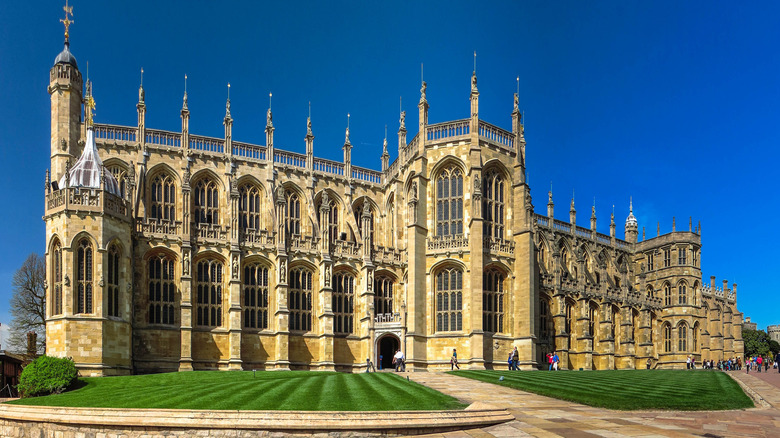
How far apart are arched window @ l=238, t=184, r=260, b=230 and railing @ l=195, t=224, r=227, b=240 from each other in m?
3.25

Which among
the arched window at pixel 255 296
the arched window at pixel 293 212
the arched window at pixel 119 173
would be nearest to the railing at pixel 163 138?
the arched window at pixel 119 173

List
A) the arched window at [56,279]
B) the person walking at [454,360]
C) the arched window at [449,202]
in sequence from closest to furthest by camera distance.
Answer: the arched window at [56,279], the person walking at [454,360], the arched window at [449,202]

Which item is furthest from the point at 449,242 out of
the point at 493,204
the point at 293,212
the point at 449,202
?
the point at 293,212

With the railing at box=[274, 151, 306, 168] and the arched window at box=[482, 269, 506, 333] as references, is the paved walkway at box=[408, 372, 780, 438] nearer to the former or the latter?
the arched window at box=[482, 269, 506, 333]

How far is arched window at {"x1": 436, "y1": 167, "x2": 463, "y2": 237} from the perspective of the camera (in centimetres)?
4794

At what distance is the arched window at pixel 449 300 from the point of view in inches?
1826

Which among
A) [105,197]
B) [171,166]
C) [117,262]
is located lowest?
[117,262]

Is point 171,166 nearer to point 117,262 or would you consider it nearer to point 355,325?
point 117,262

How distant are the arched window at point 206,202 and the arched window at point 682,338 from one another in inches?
1940

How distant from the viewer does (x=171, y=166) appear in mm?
46281

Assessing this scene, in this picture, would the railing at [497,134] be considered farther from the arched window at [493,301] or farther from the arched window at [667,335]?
the arched window at [667,335]

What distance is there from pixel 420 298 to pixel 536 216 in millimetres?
19249

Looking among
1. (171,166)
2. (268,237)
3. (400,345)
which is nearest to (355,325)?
(400,345)

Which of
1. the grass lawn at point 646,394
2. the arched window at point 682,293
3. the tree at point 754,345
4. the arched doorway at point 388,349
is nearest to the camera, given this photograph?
the grass lawn at point 646,394
